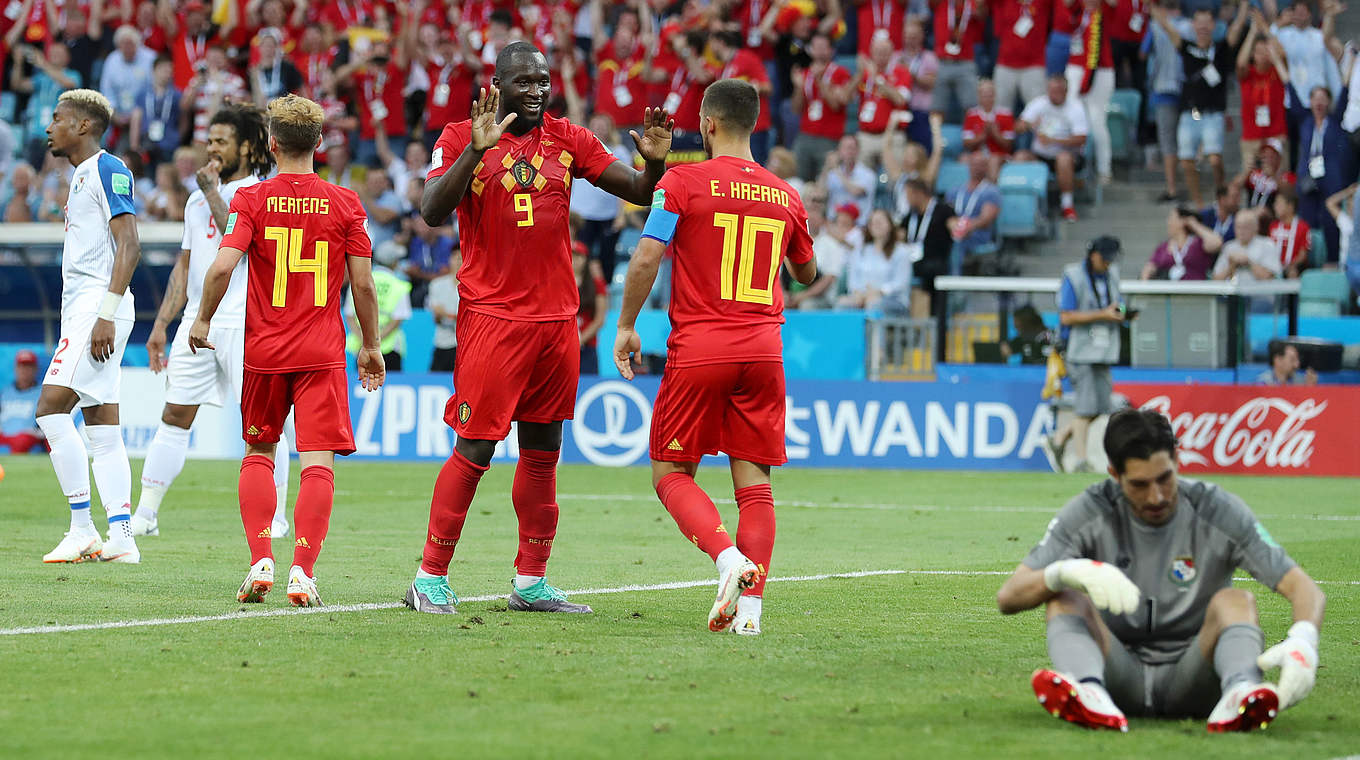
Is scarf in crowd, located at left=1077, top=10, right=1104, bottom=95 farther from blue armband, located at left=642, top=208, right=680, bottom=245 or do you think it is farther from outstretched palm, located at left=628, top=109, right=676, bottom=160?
blue armband, located at left=642, top=208, right=680, bottom=245

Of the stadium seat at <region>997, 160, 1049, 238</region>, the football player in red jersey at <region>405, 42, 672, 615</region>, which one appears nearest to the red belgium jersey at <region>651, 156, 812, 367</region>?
the football player in red jersey at <region>405, 42, 672, 615</region>

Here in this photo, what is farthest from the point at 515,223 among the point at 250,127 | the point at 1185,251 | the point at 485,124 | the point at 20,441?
the point at 20,441

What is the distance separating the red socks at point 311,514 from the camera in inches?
308

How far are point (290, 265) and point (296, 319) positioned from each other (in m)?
0.24

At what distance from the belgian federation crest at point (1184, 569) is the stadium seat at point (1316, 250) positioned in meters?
16.0

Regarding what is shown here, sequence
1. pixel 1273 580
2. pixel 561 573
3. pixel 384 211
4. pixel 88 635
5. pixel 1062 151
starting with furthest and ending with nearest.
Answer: pixel 384 211 < pixel 1062 151 < pixel 561 573 < pixel 88 635 < pixel 1273 580

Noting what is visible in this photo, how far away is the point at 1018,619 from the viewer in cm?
774

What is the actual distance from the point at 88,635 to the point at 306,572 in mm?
1216

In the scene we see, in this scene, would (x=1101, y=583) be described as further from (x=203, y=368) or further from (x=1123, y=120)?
(x=1123, y=120)

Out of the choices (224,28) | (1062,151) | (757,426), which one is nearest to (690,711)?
(757,426)

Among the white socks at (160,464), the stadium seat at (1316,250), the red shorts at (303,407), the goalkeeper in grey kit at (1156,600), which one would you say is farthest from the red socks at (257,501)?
the stadium seat at (1316,250)

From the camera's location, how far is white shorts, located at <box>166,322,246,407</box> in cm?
1111

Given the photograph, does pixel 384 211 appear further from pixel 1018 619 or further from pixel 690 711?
pixel 690 711

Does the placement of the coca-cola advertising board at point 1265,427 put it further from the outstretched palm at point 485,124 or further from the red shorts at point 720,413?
the outstretched palm at point 485,124
